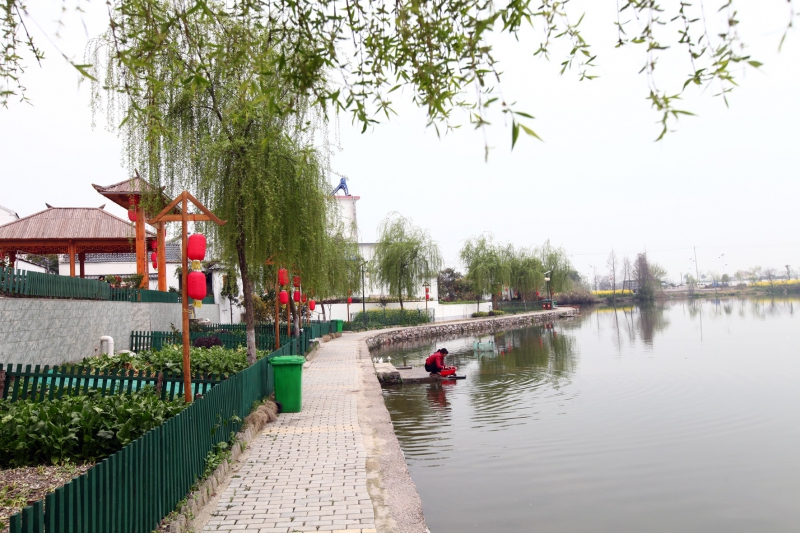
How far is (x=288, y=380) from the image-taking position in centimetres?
1027

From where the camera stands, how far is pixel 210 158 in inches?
423

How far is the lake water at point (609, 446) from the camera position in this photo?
7594 mm

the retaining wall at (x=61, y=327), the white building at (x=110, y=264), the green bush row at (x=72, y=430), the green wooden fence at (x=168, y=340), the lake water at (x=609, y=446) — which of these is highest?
the white building at (x=110, y=264)

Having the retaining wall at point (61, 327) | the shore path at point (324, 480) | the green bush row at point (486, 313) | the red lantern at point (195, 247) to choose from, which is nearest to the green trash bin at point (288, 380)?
the shore path at point (324, 480)

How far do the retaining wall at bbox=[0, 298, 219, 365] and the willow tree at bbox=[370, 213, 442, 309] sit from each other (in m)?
23.8

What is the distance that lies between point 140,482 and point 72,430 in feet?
6.40

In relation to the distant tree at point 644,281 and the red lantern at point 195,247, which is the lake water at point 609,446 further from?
the distant tree at point 644,281

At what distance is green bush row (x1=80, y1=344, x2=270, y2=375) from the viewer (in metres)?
11.1

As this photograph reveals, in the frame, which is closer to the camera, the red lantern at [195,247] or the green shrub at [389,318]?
the red lantern at [195,247]

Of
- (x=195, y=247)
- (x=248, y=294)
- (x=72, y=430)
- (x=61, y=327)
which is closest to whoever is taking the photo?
(x=72, y=430)

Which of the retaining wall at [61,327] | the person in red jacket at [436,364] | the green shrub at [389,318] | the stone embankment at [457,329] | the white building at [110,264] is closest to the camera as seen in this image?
the retaining wall at [61,327]

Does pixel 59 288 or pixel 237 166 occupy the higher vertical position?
pixel 237 166

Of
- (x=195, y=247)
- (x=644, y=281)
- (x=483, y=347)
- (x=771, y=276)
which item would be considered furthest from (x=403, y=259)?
(x=771, y=276)

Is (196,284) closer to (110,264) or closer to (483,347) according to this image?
(483,347)
